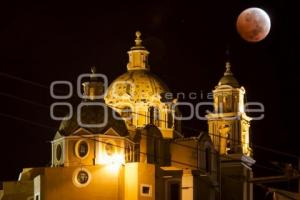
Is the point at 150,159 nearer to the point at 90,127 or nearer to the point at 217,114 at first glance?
the point at 90,127

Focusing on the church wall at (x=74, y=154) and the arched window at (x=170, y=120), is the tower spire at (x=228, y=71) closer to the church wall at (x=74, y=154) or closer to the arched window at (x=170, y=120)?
the arched window at (x=170, y=120)

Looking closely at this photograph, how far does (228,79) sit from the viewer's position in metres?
71.1

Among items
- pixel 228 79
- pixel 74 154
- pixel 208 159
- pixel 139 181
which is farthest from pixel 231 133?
pixel 74 154

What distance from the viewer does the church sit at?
56.8 m

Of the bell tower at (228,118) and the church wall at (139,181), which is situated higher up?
the bell tower at (228,118)

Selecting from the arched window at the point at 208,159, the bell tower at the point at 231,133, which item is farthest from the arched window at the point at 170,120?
the arched window at the point at 208,159

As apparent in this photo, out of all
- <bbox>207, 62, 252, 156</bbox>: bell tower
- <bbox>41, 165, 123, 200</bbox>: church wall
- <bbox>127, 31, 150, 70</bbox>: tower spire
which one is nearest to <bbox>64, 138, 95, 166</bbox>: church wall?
<bbox>41, 165, 123, 200</bbox>: church wall

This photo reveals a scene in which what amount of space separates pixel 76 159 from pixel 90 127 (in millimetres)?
2080

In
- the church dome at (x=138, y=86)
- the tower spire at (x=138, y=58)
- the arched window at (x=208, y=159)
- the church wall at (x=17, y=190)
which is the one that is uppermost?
the tower spire at (x=138, y=58)

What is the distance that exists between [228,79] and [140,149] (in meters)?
12.4

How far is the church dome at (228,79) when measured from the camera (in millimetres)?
70688

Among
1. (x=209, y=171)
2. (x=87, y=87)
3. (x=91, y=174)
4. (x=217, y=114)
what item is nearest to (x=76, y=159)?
(x=91, y=174)

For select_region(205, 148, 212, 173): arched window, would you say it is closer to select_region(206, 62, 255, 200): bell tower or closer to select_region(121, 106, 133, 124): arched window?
select_region(206, 62, 255, 200): bell tower

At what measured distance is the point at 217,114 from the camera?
70562 mm
